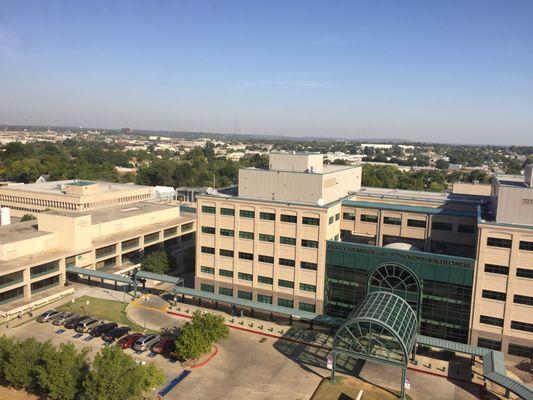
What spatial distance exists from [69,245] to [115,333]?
25.1 metres

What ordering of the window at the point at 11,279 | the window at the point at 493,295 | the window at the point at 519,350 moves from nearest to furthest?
the window at the point at 519,350, the window at the point at 493,295, the window at the point at 11,279

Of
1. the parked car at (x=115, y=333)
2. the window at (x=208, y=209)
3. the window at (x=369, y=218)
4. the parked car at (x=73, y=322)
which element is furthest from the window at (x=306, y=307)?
the parked car at (x=73, y=322)

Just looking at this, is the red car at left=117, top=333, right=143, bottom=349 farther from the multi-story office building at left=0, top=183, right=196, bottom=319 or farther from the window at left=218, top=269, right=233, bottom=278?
the multi-story office building at left=0, top=183, right=196, bottom=319

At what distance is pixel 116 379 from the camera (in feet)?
117

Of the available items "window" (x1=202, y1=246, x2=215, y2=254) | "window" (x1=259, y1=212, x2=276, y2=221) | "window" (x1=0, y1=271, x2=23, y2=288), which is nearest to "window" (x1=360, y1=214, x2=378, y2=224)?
"window" (x1=259, y1=212, x2=276, y2=221)

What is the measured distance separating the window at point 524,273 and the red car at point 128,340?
41.8m

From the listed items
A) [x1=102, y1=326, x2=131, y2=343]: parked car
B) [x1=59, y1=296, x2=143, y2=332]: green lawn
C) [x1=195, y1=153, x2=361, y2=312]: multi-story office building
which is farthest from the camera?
[x1=195, y1=153, x2=361, y2=312]: multi-story office building

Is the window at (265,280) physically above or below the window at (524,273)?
below

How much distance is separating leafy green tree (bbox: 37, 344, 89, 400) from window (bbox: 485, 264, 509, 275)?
4166cm

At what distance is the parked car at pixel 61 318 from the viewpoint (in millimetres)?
55344

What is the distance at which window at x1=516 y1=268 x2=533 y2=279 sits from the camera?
48.3 metres

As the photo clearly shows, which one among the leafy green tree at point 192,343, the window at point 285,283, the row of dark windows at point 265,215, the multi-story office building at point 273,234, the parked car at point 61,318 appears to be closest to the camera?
the leafy green tree at point 192,343

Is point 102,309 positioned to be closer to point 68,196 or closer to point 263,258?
point 263,258

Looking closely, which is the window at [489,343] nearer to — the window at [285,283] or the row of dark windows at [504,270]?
the row of dark windows at [504,270]
